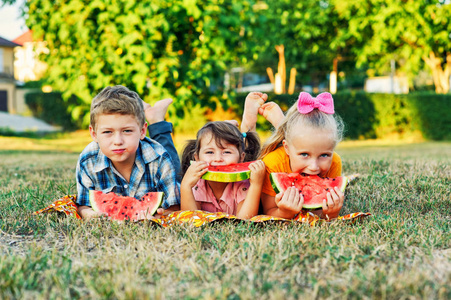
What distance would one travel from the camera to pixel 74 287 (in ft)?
6.63

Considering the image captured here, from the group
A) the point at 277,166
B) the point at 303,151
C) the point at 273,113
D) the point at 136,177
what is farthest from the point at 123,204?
the point at 273,113

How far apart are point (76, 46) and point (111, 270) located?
8.67 m

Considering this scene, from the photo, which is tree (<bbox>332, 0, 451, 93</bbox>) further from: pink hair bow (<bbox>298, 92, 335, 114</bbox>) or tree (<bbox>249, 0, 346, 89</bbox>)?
pink hair bow (<bbox>298, 92, 335, 114</bbox>)

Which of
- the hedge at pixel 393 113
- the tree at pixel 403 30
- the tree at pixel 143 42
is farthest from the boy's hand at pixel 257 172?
the tree at pixel 403 30

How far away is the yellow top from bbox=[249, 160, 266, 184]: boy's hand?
7.9 inches

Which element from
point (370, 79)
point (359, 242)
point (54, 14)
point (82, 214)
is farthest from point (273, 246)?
point (370, 79)

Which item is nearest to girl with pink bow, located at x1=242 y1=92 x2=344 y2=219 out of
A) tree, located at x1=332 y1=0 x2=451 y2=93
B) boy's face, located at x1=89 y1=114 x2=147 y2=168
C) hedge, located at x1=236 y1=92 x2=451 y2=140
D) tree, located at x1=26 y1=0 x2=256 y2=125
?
boy's face, located at x1=89 y1=114 x2=147 y2=168

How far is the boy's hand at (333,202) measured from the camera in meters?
3.19

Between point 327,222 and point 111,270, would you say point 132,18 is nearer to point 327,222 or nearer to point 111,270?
point 327,222

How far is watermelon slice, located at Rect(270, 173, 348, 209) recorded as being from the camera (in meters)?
3.27

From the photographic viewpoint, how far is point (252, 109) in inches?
175

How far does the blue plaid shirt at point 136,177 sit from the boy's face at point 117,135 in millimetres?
256

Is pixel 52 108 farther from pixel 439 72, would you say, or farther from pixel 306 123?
pixel 306 123

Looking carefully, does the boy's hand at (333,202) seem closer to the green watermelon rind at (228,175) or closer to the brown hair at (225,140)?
the green watermelon rind at (228,175)
